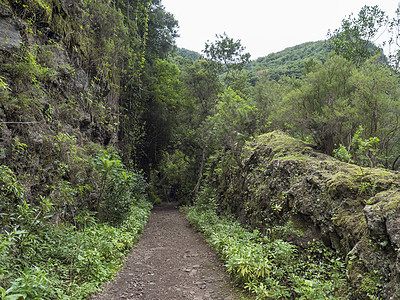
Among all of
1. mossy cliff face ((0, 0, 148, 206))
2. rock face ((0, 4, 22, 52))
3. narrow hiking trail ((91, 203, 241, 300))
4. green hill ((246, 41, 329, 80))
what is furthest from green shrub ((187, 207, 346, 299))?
green hill ((246, 41, 329, 80))

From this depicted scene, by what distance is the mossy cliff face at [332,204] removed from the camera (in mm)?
3232

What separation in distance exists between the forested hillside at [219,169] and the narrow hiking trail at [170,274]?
380mm

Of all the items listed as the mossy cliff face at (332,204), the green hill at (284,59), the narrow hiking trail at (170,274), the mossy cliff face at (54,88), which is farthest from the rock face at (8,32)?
the green hill at (284,59)

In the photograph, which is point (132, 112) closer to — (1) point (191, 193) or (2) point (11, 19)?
(1) point (191, 193)

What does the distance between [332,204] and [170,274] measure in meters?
4.32

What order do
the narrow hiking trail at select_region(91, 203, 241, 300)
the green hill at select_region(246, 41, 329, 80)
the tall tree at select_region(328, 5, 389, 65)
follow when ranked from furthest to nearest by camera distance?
1. the green hill at select_region(246, 41, 329, 80)
2. the tall tree at select_region(328, 5, 389, 65)
3. the narrow hiking trail at select_region(91, 203, 241, 300)

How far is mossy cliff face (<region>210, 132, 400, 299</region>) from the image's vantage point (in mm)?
3232

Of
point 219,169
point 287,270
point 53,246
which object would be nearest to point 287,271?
point 287,270

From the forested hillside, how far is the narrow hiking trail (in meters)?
0.38

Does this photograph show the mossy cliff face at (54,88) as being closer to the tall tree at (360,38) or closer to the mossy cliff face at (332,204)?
the mossy cliff face at (332,204)

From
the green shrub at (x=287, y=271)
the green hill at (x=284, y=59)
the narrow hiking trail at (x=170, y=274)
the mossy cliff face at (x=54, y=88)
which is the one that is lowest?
the narrow hiking trail at (x=170, y=274)

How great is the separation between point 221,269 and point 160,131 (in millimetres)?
14669

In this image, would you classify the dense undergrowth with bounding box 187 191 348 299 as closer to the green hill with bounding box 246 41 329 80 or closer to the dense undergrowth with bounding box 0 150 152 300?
the dense undergrowth with bounding box 0 150 152 300

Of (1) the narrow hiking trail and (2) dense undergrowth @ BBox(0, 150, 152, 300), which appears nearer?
(2) dense undergrowth @ BBox(0, 150, 152, 300)
